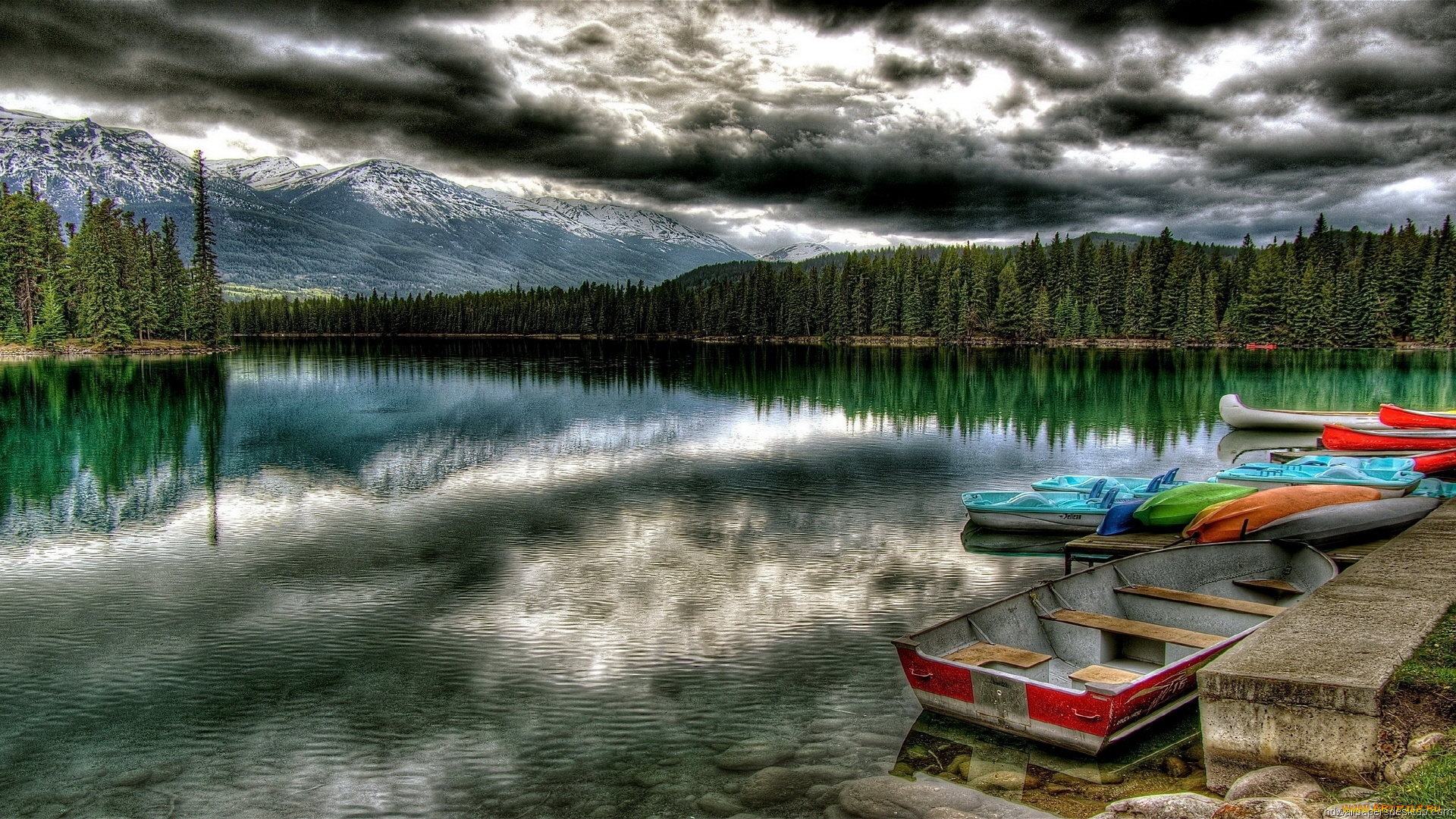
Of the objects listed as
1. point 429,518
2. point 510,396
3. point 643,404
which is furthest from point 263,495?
point 510,396

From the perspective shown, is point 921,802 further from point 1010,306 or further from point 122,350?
point 1010,306

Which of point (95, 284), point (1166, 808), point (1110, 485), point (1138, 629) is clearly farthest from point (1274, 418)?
point (95, 284)

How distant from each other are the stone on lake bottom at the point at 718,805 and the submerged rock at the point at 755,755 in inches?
25.3

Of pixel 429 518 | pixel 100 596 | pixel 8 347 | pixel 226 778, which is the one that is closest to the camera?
pixel 226 778

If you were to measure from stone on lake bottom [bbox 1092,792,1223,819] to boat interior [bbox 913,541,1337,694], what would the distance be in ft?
5.79

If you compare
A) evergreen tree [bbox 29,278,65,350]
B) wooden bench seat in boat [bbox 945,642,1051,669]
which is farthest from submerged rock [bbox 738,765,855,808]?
evergreen tree [bbox 29,278,65,350]

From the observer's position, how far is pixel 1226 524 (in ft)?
59.1

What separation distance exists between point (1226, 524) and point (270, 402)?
192 feet

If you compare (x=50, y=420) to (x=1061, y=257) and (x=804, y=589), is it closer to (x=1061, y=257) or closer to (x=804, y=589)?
(x=804, y=589)

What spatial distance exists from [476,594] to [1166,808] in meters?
13.7

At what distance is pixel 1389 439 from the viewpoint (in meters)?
34.5

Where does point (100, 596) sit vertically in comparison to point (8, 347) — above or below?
below

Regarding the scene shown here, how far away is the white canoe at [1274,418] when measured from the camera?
42781 millimetres

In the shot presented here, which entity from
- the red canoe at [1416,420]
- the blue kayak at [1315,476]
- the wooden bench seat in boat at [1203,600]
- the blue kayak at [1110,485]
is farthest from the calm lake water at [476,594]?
the blue kayak at [1315,476]
